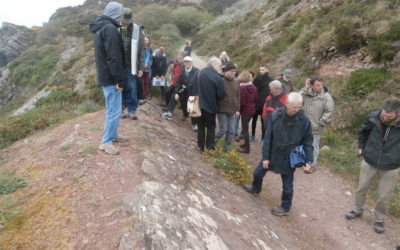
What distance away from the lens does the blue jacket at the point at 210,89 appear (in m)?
5.45

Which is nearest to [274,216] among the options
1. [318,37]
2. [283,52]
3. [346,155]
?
[346,155]

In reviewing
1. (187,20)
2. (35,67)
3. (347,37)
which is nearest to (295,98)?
(347,37)

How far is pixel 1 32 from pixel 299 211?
→ 6485 cm

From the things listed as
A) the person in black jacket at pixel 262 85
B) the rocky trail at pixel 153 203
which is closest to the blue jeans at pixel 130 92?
the rocky trail at pixel 153 203

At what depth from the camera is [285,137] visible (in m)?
4.38

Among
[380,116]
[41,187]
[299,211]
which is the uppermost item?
[380,116]

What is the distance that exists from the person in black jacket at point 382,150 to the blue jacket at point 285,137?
2.98 feet

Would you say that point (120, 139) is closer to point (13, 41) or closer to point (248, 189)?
point (248, 189)

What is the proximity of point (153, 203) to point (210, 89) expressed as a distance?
2.76 metres

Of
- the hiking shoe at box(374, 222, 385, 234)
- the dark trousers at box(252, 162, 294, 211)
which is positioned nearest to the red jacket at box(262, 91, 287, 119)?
the dark trousers at box(252, 162, 294, 211)

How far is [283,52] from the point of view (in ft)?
46.3

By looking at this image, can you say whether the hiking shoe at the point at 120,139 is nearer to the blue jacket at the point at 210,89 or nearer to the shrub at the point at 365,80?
the blue jacket at the point at 210,89

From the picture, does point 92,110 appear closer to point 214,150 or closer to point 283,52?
point 214,150

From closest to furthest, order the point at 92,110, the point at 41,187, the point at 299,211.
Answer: the point at 41,187 → the point at 299,211 → the point at 92,110
